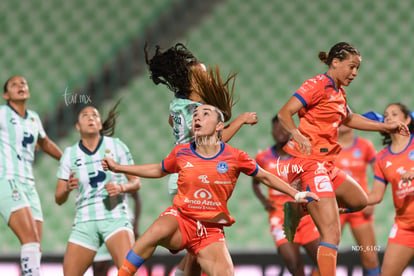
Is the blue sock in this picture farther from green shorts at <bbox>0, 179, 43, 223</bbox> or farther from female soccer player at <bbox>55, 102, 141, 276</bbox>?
green shorts at <bbox>0, 179, 43, 223</bbox>

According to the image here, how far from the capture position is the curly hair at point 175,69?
15.9 ft

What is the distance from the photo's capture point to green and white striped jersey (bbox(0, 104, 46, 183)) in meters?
5.32

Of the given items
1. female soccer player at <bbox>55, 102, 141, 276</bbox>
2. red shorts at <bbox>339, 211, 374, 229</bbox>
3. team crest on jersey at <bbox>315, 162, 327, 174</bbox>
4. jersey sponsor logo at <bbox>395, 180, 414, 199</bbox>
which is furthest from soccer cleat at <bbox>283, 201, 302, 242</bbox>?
red shorts at <bbox>339, 211, 374, 229</bbox>

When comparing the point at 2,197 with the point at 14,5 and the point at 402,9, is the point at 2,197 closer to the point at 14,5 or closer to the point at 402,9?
the point at 14,5

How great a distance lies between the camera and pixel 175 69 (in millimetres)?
4934

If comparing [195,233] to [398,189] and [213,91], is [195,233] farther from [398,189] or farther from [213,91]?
[398,189]

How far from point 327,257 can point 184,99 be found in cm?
148

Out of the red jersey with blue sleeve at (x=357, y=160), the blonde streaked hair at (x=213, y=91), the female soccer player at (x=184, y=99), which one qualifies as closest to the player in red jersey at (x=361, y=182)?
the red jersey with blue sleeve at (x=357, y=160)

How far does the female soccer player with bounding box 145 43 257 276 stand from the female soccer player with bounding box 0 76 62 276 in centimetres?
116

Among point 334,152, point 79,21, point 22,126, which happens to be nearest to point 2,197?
point 22,126

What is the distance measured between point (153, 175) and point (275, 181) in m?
0.78

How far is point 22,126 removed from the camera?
213 inches

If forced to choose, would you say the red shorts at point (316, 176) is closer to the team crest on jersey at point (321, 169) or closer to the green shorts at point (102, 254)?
the team crest on jersey at point (321, 169)

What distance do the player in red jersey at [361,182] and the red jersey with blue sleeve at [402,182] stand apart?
1002 mm
